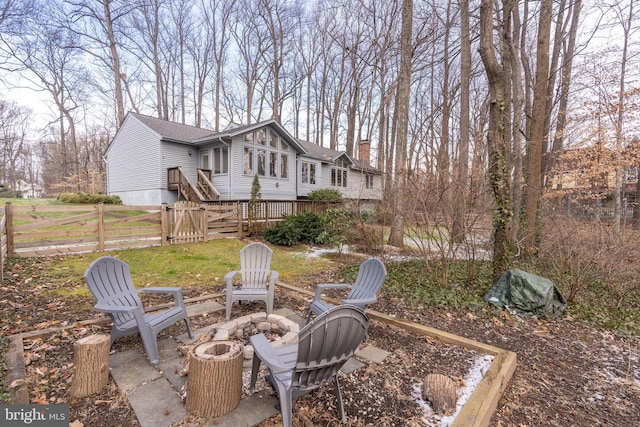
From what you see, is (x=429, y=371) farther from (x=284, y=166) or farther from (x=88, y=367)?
(x=284, y=166)

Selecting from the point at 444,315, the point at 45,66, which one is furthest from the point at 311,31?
the point at 444,315

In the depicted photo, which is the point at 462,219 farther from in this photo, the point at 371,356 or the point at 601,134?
the point at 601,134

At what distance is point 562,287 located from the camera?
15.9 feet

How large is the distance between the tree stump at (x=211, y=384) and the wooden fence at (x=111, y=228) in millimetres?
5218

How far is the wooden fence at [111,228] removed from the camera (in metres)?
6.52

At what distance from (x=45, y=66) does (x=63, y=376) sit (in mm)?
24911

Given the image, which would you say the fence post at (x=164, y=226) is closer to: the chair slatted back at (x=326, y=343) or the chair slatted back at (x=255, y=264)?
the chair slatted back at (x=255, y=264)

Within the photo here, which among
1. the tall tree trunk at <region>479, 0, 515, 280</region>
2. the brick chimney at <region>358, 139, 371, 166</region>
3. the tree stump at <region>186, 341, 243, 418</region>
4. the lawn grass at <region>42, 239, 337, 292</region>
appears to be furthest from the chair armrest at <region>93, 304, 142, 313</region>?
the brick chimney at <region>358, 139, 371, 166</region>

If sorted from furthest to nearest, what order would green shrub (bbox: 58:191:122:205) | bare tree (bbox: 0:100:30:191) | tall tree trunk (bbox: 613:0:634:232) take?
bare tree (bbox: 0:100:30:191)
green shrub (bbox: 58:191:122:205)
tall tree trunk (bbox: 613:0:634:232)

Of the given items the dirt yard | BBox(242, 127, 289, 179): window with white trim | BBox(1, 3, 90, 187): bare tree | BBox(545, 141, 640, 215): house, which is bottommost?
the dirt yard

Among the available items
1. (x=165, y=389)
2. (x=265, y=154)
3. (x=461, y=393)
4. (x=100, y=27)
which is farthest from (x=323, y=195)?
(x=100, y=27)

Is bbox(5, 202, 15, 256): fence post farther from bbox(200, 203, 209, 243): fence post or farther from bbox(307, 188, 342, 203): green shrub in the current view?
bbox(307, 188, 342, 203): green shrub

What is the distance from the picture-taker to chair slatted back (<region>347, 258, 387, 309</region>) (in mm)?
3494

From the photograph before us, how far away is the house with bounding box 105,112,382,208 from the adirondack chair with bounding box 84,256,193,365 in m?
10.2
